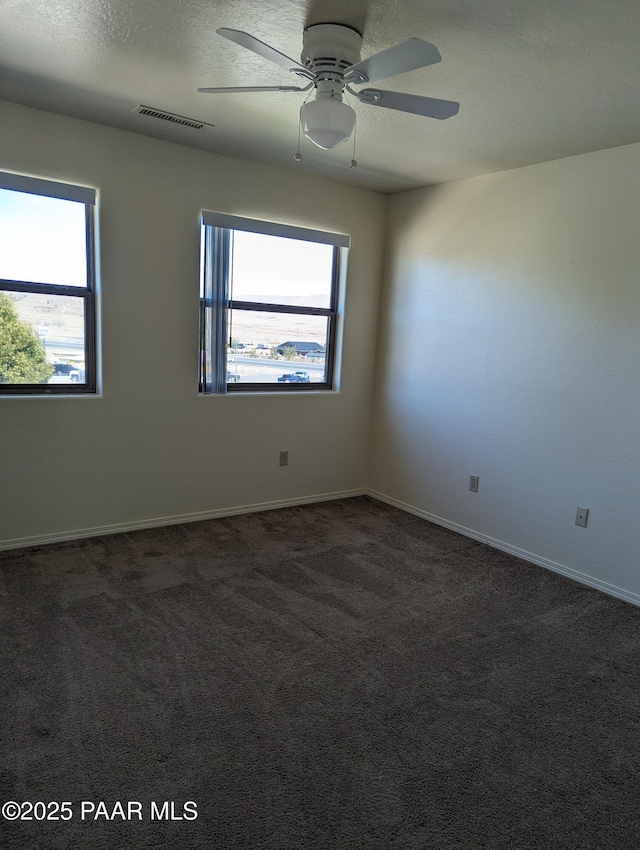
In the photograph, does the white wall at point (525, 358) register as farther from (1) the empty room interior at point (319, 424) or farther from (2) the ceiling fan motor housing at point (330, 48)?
(2) the ceiling fan motor housing at point (330, 48)

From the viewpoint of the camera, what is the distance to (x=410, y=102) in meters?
2.18

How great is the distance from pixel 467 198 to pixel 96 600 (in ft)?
11.9

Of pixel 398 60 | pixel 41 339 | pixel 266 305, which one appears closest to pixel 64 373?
pixel 41 339

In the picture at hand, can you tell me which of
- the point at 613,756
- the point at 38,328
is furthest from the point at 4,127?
the point at 613,756

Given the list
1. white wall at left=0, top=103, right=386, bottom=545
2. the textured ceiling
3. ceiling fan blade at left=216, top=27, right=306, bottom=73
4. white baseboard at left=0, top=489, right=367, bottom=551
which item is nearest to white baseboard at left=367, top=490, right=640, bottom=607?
white baseboard at left=0, top=489, right=367, bottom=551

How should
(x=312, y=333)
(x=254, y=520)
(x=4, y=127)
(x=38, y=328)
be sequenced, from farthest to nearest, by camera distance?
1. (x=312, y=333)
2. (x=254, y=520)
3. (x=38, y=328)
4. (x=4, y=127)

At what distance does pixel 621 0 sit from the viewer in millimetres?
1815

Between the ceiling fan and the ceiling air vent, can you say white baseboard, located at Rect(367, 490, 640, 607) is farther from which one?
the ceiling air vent

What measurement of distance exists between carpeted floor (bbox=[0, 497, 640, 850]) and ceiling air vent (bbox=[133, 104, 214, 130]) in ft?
8.59

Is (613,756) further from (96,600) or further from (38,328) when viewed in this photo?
(38,328)

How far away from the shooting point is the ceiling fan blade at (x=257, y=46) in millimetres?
1764

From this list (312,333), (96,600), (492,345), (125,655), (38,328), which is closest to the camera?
(125,655)

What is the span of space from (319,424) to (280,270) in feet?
4.27

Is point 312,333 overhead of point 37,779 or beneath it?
overhead
